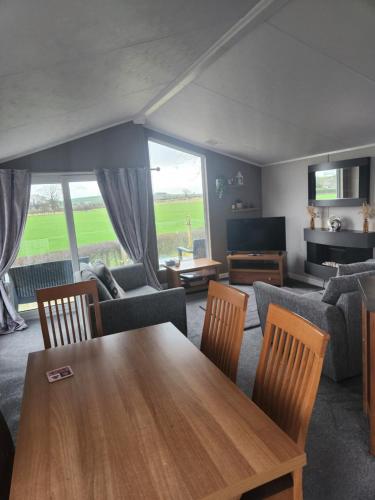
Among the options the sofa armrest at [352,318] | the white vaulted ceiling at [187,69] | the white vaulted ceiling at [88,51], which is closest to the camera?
the white vaulted ceiling at [88,51]

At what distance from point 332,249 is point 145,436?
4.56 metres

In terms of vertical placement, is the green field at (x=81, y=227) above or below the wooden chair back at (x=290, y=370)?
above

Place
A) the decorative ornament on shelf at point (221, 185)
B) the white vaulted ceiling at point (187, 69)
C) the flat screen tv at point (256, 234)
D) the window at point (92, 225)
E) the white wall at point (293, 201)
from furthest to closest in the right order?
the decorative ornament on shelf at point (221, 185)
the flat screen tv at point (256, 234)
the white wall at point (293, 201)
the window at point (92, 225)
the white vaulted ceiling at point (187, 69)

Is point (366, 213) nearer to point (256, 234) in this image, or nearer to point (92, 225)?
point (256, 234)

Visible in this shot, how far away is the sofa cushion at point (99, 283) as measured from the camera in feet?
10.1

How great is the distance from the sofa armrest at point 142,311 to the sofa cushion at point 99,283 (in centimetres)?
16

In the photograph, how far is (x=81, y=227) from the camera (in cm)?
501

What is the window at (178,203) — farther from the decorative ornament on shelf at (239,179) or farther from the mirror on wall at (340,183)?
the mirror on wall at (340,183)

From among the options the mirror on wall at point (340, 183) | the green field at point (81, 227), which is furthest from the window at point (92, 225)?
the mirror on wall at point (340, 183)

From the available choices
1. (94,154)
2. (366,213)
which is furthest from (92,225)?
(366,213)

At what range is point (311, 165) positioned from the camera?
5.04 metres

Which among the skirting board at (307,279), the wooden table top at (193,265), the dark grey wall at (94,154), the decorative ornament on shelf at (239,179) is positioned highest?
the dark grey wall at (94,154)

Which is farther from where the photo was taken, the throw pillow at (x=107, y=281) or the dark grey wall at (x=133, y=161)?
the dark grey wall at (x=133, y=161)

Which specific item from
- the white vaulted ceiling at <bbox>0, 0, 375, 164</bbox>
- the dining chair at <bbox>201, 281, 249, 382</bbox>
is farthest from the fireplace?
the dining chair at <bbox>201, 281, 249, 382</bbox>
